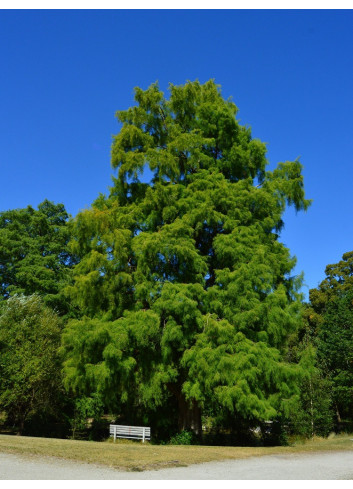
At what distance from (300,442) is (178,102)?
1692 centimetres

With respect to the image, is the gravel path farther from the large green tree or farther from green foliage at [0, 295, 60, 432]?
green foliage at [0, 295, 60, 432]

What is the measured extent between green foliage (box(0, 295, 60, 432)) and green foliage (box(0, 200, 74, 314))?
5.89 metres

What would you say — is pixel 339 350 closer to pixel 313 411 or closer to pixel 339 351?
pixel 339 351

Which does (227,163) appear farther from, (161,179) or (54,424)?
(54,424)

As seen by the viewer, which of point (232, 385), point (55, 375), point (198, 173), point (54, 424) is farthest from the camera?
point (54, 424)

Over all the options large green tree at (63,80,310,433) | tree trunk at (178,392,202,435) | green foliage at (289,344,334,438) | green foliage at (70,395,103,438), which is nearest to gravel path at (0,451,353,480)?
large green tree at (63,80,310,433)

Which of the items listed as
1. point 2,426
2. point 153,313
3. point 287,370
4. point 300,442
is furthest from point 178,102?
point 2,426

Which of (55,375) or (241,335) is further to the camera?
(55,375)

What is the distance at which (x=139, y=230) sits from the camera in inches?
722

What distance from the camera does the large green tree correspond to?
592 inches

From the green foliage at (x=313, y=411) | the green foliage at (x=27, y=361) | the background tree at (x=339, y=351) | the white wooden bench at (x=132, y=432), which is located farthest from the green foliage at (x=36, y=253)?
the background tree at (x=339, y=351)

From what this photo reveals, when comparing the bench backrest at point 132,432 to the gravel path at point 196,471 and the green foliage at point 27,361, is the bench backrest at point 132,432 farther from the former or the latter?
the gravel path at point 196,471

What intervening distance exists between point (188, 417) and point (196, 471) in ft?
28.4

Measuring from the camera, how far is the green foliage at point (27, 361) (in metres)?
19.9
